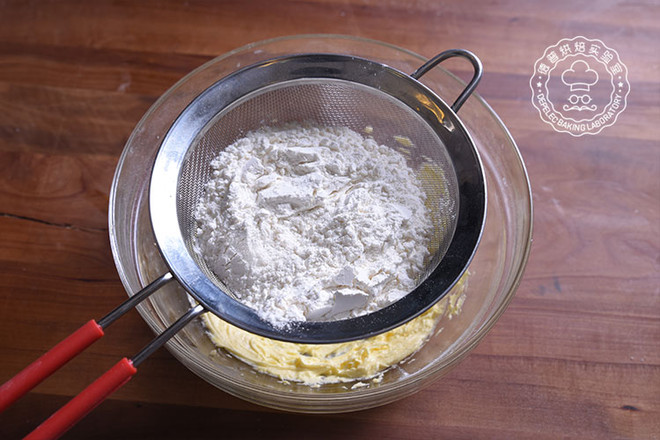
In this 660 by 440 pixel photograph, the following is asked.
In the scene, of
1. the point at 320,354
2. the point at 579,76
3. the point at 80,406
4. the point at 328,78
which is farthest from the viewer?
the point at 579,76

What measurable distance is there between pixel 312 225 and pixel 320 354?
244mm

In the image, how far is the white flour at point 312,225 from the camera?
94 centimetres

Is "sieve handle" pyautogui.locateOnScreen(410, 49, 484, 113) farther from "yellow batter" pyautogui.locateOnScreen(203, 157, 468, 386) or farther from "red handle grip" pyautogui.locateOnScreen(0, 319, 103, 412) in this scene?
"red handle grip" pyautogui.locateOnScreen(0, 319, 103, 412)

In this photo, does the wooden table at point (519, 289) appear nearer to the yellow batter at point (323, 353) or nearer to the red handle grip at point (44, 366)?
the yellow batter at point (323, 353)

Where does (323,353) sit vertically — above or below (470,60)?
below

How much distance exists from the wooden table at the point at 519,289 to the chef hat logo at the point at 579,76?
0.09m

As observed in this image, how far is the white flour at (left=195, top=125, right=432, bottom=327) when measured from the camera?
0.94 m

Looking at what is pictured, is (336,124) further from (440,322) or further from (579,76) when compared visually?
(579,76)

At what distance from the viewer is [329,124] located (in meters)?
1.23

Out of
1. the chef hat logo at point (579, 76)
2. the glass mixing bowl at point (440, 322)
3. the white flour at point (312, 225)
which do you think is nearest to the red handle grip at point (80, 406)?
the glass mixing bowl at point (440, 322)

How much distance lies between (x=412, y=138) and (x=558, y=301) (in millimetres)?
458

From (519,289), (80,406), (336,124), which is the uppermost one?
(336,124)

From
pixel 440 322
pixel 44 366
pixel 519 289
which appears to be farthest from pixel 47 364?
pixel 519 289

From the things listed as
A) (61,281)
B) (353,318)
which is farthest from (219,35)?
(353,318)
